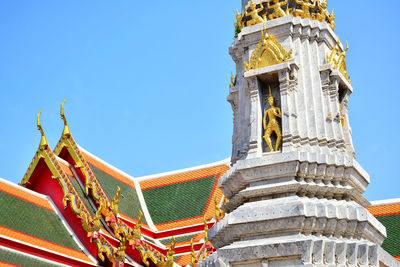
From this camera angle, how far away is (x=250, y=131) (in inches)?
269

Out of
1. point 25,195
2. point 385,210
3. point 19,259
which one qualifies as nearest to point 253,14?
point 19,259

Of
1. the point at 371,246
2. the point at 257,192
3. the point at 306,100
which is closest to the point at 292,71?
the point at 306,100

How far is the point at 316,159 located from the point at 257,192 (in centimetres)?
77

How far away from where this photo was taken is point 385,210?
13922mm

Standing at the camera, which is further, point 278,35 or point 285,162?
point 278,35

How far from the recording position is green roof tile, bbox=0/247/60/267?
998 cm

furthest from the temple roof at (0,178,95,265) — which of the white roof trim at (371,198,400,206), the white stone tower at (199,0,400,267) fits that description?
the white roof trim at (371,198,400,206)

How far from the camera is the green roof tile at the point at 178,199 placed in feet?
53.5

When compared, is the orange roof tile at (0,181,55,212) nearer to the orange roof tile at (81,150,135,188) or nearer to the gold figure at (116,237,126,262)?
the gold figure at (116,237,126,262)

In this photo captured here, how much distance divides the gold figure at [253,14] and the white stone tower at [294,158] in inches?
0.6

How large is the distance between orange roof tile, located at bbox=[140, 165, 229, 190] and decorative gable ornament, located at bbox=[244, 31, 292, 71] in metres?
10.2

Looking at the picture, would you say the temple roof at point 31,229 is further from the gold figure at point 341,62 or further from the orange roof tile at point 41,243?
the gold figure at point 341,62

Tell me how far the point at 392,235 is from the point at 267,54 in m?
7.81

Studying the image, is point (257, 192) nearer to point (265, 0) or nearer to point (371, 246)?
point (371, 246)
